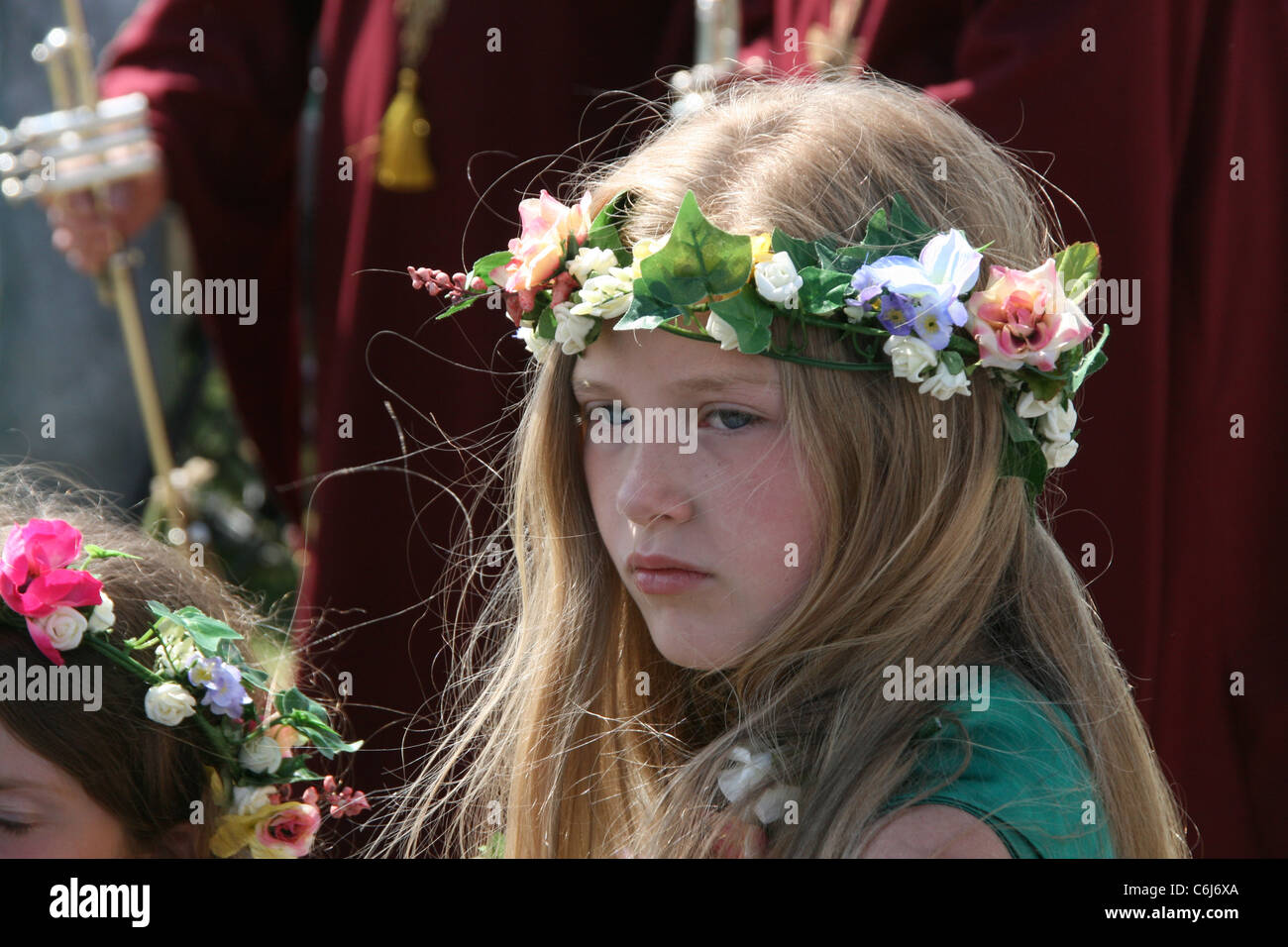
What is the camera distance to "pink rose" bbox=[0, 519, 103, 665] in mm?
1695

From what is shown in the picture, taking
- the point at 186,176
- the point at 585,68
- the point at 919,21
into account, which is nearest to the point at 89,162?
the point at 186,176

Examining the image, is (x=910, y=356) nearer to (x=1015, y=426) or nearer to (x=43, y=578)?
(x=1015, y=426)

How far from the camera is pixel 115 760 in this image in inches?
67.3

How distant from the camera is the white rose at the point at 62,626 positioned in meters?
1.70

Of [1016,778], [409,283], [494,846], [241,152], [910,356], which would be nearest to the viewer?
[1016,778]

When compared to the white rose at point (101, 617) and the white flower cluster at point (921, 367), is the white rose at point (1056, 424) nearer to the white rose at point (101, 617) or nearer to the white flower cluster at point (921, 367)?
the white flower cluster at point (921, 367)

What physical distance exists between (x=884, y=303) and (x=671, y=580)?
1.09ft

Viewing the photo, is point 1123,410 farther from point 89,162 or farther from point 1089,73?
point 89,162

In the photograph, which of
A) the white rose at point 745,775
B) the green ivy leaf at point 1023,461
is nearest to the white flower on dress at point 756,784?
the white rose at point 745,775

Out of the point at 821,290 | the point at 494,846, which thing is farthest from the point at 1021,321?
the point at 494,846

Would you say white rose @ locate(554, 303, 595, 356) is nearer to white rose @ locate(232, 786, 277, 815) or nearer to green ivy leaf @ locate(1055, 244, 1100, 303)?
green ivy leaf @ locate(1055, 244, 1100, 303)

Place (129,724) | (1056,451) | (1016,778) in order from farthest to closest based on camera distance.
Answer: (129,724), (1056,451), (1016,778)

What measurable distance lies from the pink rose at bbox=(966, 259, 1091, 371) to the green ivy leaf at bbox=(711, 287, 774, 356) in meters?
0.21

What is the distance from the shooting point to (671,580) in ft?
5.08
